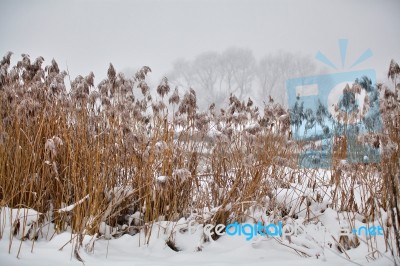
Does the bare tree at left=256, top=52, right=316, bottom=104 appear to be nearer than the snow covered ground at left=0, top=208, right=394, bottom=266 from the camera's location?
No

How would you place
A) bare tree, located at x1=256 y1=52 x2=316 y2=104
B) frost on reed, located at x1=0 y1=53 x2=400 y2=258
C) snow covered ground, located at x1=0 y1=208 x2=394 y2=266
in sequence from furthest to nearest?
bare tree, located at x1=256 y1=52 x2=316 y2=104
frost on reed, located at x1=0 y1=53 x2=400 y2=258
snow covered ground, located at x1=0 y1=208 x2=394 y2=266

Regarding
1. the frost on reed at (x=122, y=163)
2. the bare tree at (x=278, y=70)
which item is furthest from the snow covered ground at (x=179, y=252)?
the bare tree at (x=278, y=70)

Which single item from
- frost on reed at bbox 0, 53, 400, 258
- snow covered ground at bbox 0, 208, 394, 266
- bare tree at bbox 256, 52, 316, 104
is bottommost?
snow covered ground at bbox 0, 208, 394, 266

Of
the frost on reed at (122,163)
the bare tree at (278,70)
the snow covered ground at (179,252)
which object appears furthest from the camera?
the bare tree at (278,70)

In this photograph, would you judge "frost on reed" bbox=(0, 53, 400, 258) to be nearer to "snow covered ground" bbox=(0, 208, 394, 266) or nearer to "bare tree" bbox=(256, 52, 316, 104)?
"snow covered ground" bbox=(0, 208, 394, 266)

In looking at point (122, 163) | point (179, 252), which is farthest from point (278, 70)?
point (179, 252)

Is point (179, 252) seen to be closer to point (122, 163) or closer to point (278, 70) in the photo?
point (122, 163)

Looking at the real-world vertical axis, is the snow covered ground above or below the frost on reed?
below

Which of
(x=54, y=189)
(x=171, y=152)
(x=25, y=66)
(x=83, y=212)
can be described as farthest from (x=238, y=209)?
(x=25, y=66)

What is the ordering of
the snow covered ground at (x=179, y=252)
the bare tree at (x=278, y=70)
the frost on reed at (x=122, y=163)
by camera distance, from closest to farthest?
the snow covered ground at (x=179, y=252), the frost on reed at (x=122, y=163), the bare tree at (x=278, y=70)

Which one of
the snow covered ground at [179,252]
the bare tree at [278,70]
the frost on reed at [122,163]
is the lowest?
the snow covered ground at [179,252]

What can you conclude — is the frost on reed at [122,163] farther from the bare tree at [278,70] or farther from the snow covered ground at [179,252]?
the bare tree at [278,70]

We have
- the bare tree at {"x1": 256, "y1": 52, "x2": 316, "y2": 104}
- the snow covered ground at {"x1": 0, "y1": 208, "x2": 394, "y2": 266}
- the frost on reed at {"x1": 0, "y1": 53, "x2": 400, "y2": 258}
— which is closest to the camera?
the snow covered ground at {"x1": 0, "y1": 208, "x2": 394, "y2": 266}

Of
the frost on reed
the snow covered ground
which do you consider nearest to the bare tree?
the frost on reed
